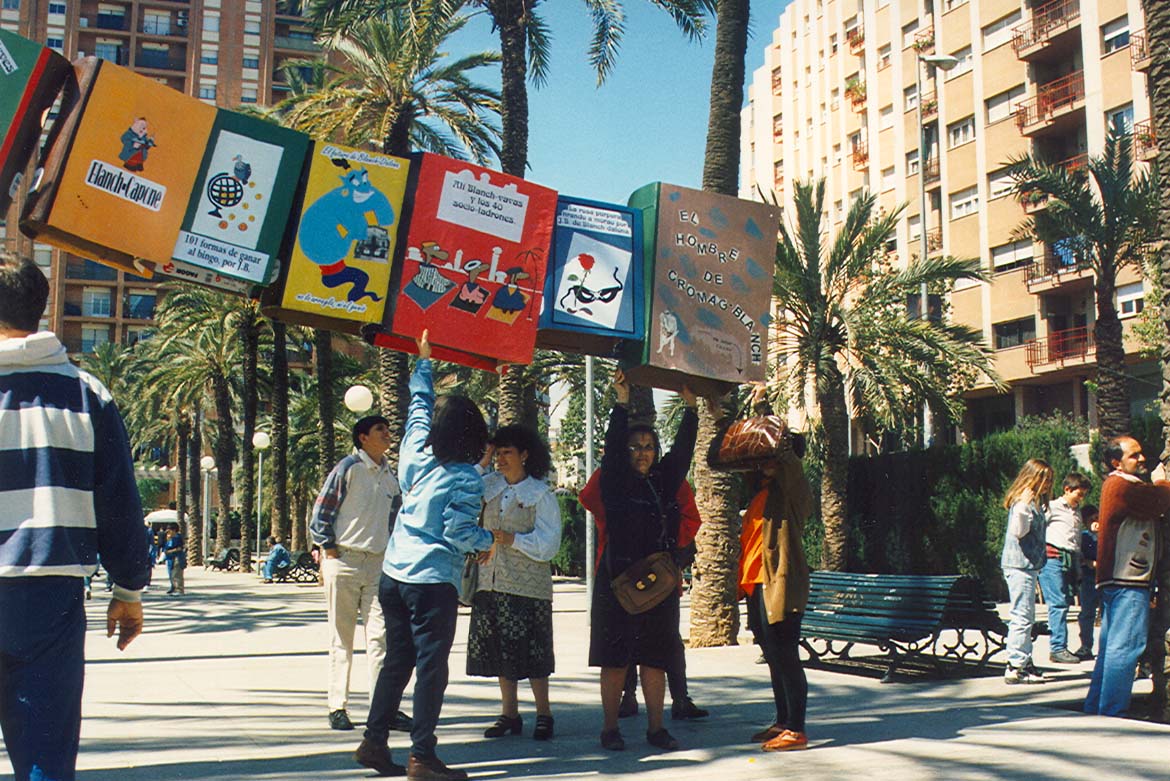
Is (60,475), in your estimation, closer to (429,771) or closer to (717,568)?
(429,771)

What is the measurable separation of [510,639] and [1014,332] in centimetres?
3896

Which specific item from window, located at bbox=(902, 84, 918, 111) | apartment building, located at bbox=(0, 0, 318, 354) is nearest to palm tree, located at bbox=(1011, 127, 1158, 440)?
window, located at bbox=(902, 84, 918, 111)

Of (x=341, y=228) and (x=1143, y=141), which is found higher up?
(x=1143, y=141)

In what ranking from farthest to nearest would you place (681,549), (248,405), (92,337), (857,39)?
(92,337) → (857,39) → (248,405) → (681,549)

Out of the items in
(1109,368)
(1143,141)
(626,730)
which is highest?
(1143,141)

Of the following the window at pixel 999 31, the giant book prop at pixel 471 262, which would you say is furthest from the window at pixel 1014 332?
the giant book prop at pixel 471 262

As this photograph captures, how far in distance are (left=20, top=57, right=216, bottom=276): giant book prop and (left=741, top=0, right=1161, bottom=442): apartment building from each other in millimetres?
26475

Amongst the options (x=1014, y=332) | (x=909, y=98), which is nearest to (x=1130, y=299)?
(x=1014, y=332)

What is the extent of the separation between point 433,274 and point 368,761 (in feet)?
8.26

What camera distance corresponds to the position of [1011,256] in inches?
1657

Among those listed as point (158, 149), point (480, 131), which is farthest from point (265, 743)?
point (480, 131)

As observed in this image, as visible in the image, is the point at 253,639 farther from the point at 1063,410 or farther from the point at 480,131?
the point at 1063,410

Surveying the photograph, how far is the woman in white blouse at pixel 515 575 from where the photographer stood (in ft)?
21.3

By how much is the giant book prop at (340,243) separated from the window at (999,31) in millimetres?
41582
